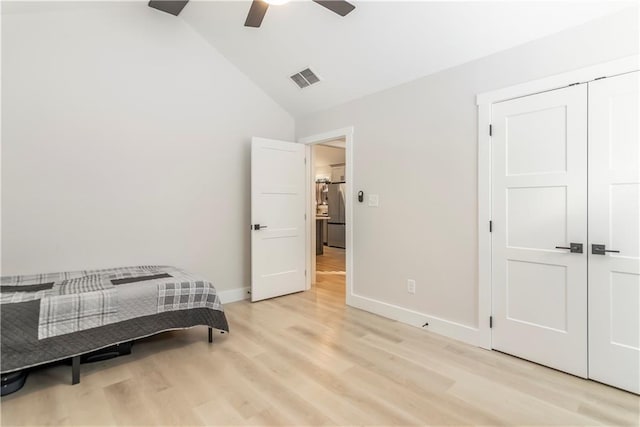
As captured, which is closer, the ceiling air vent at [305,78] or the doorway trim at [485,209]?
the doorway trim at [485,209]

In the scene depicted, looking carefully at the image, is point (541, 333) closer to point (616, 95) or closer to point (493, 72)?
point (616, 95)

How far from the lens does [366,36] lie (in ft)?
9.80

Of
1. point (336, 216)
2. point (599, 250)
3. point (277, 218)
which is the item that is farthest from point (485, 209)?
point (336, 216)

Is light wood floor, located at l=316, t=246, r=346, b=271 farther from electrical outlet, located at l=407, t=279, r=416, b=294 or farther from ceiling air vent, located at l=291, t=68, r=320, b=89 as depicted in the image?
ceiling air vent, located at l=291, t=68, r=320, b=89

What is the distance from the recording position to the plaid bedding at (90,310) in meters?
2.06

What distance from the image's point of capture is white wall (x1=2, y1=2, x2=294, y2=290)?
2.84m

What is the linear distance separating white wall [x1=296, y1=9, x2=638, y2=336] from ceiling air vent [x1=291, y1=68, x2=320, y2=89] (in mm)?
533

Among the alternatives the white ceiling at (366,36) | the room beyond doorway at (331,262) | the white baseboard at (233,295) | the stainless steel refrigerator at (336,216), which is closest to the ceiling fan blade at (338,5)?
the white ceiling at (366,36)

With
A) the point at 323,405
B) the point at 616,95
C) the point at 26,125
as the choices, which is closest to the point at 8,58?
the point at 26,125

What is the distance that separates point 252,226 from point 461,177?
249 cm

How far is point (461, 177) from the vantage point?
9.48 ft

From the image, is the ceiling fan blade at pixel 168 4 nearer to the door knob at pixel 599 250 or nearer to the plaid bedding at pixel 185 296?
the plaid bedding at pixel 185 296

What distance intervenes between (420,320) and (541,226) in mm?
1426

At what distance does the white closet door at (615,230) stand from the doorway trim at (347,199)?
2.28 meters
